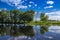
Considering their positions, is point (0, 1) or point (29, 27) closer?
point (0, 1)

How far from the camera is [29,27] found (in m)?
6.99

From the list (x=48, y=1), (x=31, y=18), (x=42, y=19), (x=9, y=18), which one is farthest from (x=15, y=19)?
(x=48, y=1)

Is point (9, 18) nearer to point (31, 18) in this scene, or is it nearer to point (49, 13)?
point (31, 18)

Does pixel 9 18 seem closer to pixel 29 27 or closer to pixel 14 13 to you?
pixel 14 13

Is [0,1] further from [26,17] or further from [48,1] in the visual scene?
[48,1]

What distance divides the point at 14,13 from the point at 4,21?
588mm

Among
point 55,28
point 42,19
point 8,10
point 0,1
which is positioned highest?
point 0,1

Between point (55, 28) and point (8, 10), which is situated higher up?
point (8, 10)

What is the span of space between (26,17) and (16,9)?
66 cm

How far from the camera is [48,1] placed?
6254 millimetres

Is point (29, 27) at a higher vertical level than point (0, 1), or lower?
lower

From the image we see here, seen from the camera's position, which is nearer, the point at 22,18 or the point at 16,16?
the point at 22,18

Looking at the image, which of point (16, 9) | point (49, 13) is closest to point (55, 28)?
point (49, 13)

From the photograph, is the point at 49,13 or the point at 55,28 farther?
the point at 55,28
